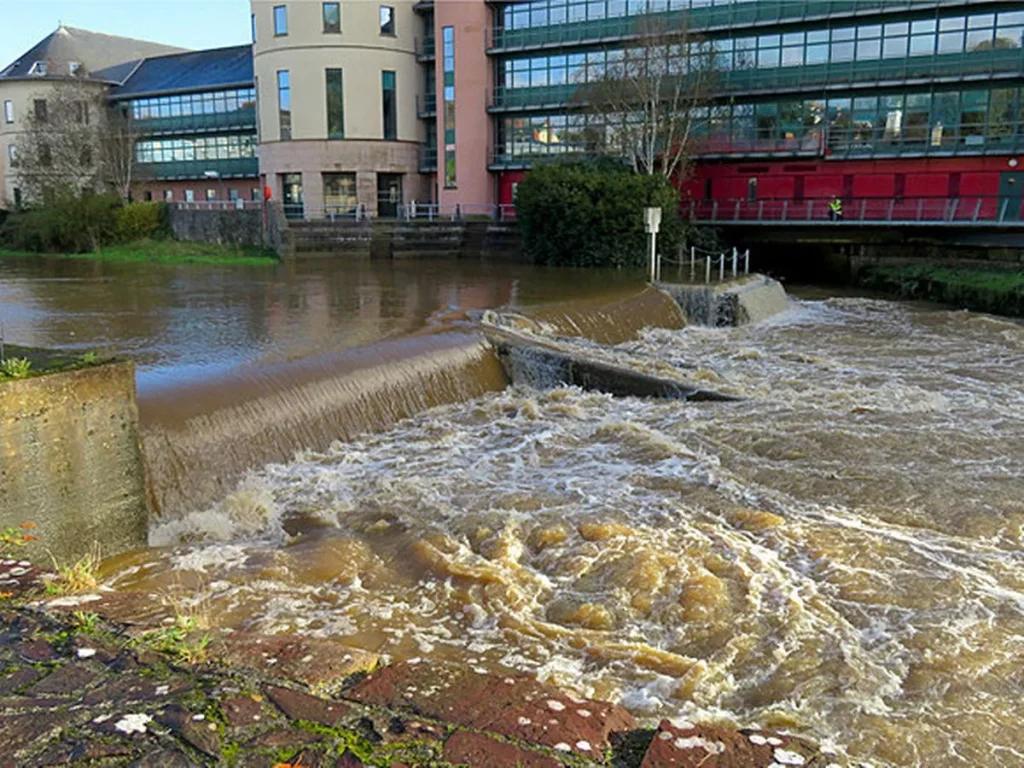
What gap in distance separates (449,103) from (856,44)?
Answer: 16290 millimetres

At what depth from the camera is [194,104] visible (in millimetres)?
51844

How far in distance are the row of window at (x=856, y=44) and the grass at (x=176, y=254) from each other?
Result: 13.8m

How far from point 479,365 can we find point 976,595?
26.0ft

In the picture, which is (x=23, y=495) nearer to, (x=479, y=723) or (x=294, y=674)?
(x=294, y=674)

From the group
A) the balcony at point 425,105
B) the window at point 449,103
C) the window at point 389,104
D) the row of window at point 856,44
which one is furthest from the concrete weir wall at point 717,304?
the balcony at point 425,105

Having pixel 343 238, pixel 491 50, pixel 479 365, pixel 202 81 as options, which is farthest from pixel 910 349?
pixel 202 81

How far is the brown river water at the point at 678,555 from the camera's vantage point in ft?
18.2

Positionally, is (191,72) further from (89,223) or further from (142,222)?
(89,223)

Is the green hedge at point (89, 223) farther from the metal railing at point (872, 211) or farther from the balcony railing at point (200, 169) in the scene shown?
the metal railing at point (872, 211)

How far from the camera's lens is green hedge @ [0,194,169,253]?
36312 mm

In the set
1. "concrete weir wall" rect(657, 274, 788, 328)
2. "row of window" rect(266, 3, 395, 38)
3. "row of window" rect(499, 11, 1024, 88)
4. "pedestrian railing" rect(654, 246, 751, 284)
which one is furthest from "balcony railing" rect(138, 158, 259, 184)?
"concrete weir wall" rect(657, 274, 788, 328)

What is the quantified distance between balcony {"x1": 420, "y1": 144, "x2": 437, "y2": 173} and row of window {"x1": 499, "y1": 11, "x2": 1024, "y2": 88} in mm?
7892

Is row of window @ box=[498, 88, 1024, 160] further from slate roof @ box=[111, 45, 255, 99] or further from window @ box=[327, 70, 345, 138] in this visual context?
slate roof @ box=[111, 45, 255, 99]

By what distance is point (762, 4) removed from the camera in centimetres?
3388
